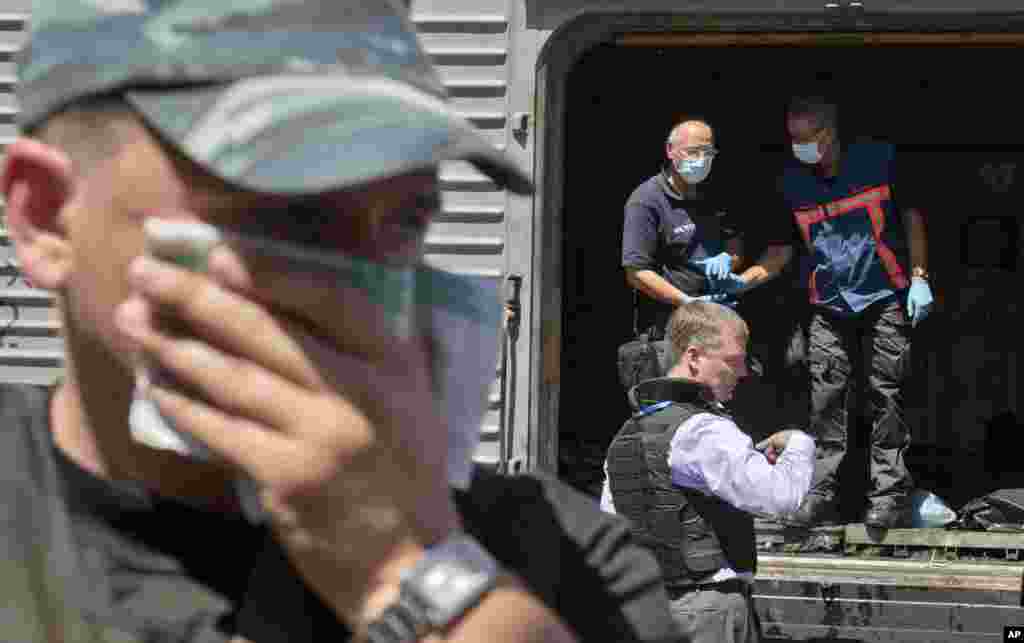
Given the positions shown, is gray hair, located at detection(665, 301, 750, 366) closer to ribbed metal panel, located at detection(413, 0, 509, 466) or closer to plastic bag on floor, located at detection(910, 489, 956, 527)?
ribbed metal panel, located at detection(413, 0, 509, 466)

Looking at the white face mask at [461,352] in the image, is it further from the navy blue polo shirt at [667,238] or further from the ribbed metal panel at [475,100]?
the navy blue polo shirt at [667,238]

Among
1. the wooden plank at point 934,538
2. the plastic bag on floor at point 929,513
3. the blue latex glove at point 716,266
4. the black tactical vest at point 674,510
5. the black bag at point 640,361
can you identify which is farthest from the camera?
the blue latex glove at point 716,266

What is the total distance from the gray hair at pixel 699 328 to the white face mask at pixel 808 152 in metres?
2.23

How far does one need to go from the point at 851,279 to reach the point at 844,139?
13.1 ft

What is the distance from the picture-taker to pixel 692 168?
7.27m

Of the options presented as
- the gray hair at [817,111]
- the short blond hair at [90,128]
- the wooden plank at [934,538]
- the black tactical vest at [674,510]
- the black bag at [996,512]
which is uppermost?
the gray hair at [817,111]

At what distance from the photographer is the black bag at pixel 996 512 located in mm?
7254

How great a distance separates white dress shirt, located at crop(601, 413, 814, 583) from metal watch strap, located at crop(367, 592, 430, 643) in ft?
12.5

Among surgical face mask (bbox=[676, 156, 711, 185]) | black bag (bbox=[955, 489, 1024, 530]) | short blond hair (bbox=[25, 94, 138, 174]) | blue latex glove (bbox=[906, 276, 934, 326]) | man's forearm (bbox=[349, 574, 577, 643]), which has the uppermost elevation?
surgical face mask (bbox=[676, 156, 711, 185])

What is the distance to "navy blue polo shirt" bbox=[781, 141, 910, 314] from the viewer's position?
7.35 metres

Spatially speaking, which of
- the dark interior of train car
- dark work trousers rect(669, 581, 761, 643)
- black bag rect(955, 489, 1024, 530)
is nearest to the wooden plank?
black bag rect(955, 489, 1024, 530)

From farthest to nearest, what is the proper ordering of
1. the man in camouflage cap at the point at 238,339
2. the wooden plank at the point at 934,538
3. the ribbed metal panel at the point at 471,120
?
1. the wooden plank at the point at 934,538
2. the ribbed metal panel at the point at 471,120
3. the man in camouflage cap at the point at 238,339

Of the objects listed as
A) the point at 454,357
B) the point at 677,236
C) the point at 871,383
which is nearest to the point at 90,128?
the point at 454,357

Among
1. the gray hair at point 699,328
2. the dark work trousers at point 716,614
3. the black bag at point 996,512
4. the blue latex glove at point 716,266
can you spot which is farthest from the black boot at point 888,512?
the dark work trousers at point 716,614
